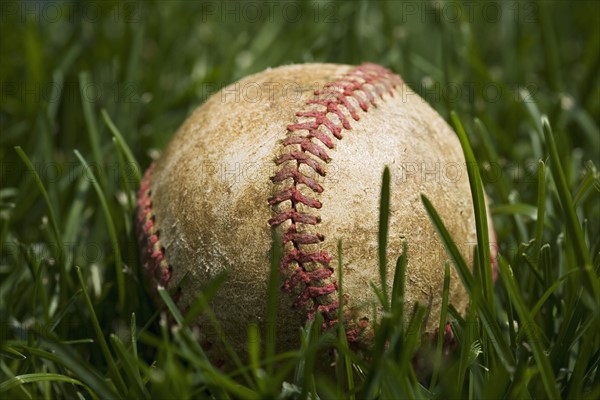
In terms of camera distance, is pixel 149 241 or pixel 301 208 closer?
pixel 301 208

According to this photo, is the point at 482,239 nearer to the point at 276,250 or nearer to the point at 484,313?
the point at 484,313

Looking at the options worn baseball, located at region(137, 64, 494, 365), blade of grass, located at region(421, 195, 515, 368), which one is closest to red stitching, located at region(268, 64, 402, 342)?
worn baseball, located at region(137, 64, 494, 365)

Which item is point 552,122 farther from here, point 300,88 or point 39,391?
point 39,391

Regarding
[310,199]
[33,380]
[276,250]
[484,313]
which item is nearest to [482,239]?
[484,313]

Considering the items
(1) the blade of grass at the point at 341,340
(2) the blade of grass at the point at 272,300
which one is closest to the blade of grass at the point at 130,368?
(2) the blade of grass at the point at 272,300

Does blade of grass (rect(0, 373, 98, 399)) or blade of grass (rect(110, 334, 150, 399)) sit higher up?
blade of grass (rect(110, 334, 150, 399))

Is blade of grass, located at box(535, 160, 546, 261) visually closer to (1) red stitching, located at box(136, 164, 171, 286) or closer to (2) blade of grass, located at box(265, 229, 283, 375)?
(2) blade of grass, located at box(265, 229, 283, 375)

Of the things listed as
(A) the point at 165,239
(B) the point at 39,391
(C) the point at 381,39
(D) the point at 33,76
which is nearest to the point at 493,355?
(A) the point at 165,239
